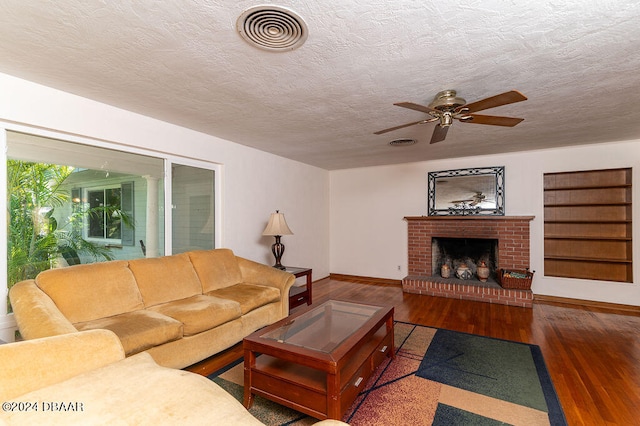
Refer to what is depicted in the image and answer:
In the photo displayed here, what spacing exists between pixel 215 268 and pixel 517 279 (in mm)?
4123

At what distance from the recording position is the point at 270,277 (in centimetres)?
339

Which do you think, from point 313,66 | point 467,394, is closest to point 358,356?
point 467,394

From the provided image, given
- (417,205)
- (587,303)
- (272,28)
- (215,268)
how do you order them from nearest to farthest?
(272,28) → (215,268) → (587,303) → (417,205)

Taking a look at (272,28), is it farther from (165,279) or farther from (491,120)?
(165,279)

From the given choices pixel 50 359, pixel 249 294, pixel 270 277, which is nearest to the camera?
pixel 50 359

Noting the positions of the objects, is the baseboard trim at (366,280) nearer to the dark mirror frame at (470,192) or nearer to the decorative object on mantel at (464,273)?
the decorative object on mantel at (464,273)

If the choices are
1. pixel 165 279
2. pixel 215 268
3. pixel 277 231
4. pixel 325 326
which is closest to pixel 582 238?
pixel 325 326

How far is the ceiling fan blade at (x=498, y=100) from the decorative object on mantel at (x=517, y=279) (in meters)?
3.19

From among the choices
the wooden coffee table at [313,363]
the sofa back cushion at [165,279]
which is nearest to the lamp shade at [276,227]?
the sofa back cushion at [165,279]

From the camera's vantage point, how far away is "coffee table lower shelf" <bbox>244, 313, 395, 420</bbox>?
164cm

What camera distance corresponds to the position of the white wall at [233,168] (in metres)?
2.22

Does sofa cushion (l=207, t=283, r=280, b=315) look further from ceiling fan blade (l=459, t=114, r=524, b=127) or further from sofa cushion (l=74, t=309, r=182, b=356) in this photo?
ceiling fan blade (l=459, t=114, r=524, b=127)

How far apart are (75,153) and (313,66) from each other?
2246 millimetres

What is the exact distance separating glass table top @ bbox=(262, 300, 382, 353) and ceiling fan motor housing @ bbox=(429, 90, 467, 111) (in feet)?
5.79
